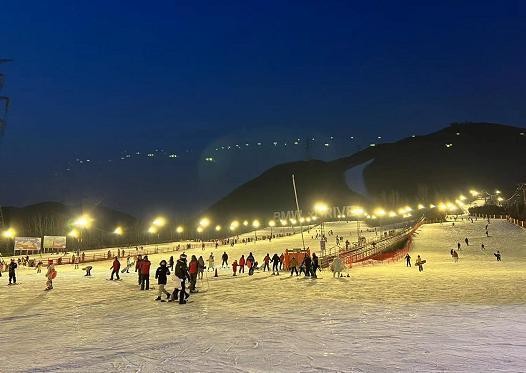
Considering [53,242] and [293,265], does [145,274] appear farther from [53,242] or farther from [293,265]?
[53,242]

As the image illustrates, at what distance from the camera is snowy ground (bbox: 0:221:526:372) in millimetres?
7336

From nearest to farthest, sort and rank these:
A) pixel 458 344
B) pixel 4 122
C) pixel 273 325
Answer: pixel 458 344, pixel 273 325, pixel 4 122

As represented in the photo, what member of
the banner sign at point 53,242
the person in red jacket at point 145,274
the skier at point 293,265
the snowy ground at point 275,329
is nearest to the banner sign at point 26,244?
the banner sign at point 53,242

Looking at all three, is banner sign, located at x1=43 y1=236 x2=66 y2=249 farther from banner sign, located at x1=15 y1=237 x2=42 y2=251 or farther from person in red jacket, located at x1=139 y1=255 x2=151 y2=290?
person in red jacket, located at x1=139 y1=255 x2=151 y2=290

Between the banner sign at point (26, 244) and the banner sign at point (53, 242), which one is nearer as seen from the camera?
the banner sign at point (26, 244)

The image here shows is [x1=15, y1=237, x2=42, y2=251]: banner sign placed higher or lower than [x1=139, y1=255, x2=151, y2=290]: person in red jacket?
higher

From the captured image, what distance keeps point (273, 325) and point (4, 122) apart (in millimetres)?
42386

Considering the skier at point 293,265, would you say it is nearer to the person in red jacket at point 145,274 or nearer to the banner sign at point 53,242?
the person in red jacket at point 145,274

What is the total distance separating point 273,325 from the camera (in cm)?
1041

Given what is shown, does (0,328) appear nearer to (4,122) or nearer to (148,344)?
(148,344)

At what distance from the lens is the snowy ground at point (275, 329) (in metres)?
7.34

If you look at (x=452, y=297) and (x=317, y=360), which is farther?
(x=452, y=297)

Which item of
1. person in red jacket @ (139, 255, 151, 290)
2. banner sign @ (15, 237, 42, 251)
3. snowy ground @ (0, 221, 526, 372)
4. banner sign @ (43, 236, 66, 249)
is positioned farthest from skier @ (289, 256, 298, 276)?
banner sign @ (15, 237, 42, 251)

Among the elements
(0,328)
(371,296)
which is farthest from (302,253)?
(0,328)
